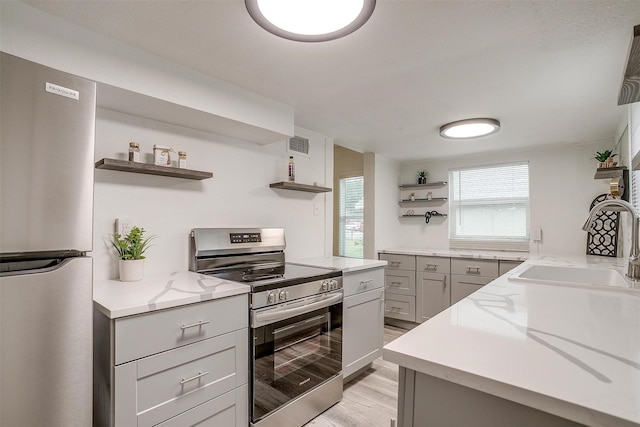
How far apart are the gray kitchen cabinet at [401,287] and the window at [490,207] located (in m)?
0.84

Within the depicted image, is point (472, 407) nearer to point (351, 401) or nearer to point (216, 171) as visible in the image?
point (351, 401)

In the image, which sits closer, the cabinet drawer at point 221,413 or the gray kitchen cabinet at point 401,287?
the cabinet drawer at point 221,413

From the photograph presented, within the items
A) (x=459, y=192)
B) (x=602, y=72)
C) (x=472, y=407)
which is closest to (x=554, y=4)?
(x=602, y=72)

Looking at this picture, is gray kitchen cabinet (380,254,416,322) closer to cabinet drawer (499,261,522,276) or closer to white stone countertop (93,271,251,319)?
cabinet drawer (499,261,522,276)

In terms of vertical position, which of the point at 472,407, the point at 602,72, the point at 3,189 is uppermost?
the point at 602,72

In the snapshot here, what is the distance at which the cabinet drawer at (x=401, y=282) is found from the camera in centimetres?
371

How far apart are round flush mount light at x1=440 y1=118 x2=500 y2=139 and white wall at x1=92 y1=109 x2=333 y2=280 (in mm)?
1227

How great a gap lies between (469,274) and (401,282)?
30.8 inches

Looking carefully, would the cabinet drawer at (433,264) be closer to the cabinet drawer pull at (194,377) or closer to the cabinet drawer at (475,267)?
the cabinet drawer at (475,267)

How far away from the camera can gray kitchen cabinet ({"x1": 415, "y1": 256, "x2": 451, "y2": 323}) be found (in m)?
3.48

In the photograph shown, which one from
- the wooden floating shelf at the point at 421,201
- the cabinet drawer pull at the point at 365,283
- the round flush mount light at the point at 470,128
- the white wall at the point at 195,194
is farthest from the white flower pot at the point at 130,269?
the wooden floating shelf at the point at 421,201

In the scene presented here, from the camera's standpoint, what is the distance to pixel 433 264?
357 cm

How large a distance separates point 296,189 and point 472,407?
7.60 ft

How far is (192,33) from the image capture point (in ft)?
4.87
